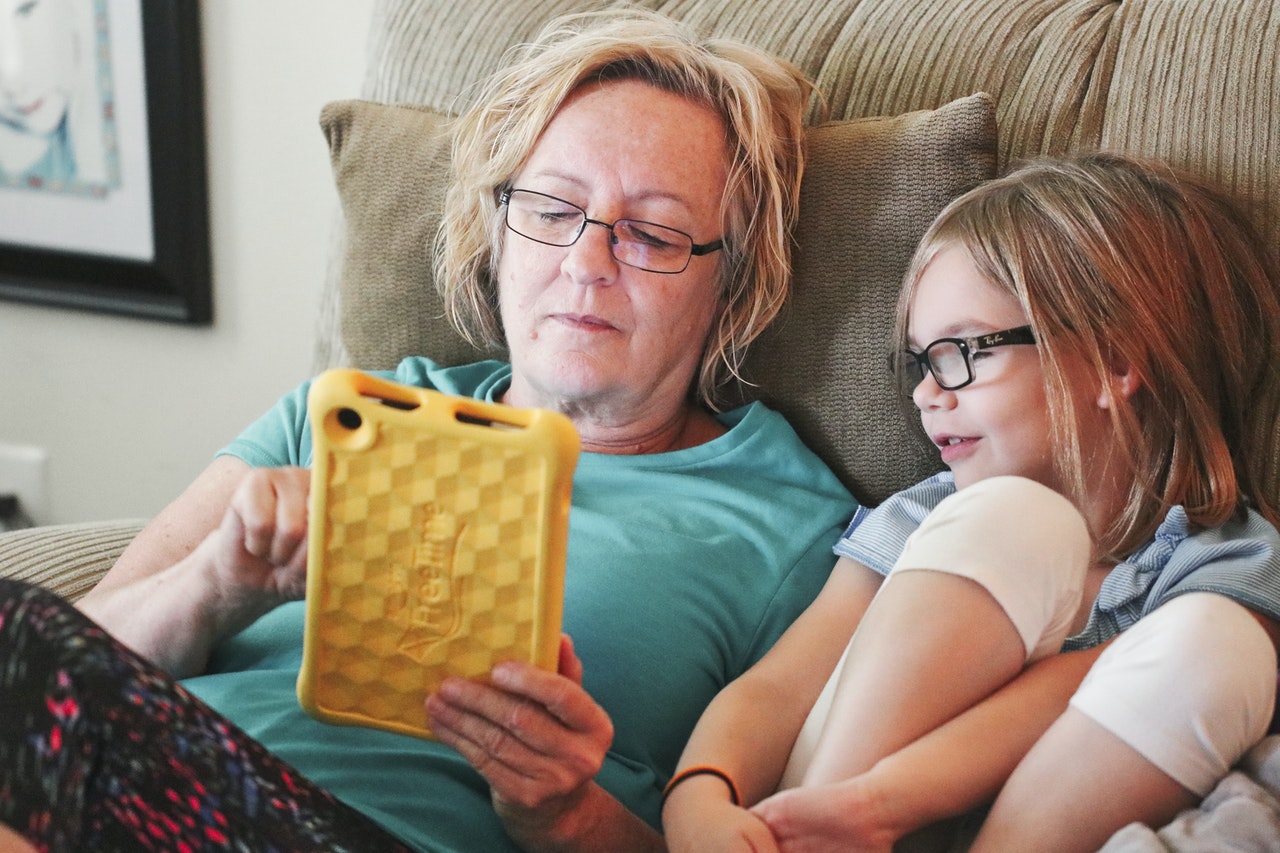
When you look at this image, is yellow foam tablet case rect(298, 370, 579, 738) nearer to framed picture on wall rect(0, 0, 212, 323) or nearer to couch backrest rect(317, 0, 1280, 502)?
couch backrest rect(317, 0, 1280, 502)

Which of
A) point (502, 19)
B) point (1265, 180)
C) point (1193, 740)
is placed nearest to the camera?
point (1193, 740)

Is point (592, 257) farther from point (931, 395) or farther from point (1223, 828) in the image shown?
point (1223, 828)

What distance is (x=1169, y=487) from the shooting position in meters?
0.98

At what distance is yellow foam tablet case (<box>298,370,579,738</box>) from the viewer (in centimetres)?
78

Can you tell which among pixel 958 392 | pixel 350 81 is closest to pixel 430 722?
pixel 958 392

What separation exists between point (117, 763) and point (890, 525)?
67 cm

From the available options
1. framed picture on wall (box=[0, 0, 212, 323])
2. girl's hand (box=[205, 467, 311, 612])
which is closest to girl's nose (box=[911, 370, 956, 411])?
girl's hand (box=[205, 467, 311, 612])

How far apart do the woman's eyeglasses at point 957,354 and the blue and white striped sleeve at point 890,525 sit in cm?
10

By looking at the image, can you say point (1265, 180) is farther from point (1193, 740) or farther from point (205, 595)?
point (205, 595)

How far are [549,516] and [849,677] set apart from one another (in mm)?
249

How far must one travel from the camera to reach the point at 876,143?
1213 millimetres

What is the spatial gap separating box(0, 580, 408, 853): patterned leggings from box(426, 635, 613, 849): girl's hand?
0.10m

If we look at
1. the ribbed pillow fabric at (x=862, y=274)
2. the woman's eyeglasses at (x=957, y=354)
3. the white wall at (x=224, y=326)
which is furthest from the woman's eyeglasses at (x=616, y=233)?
the white wall at (x=224, y=326)

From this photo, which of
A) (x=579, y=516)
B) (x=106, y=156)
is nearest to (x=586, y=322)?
(x=579, y=516)
